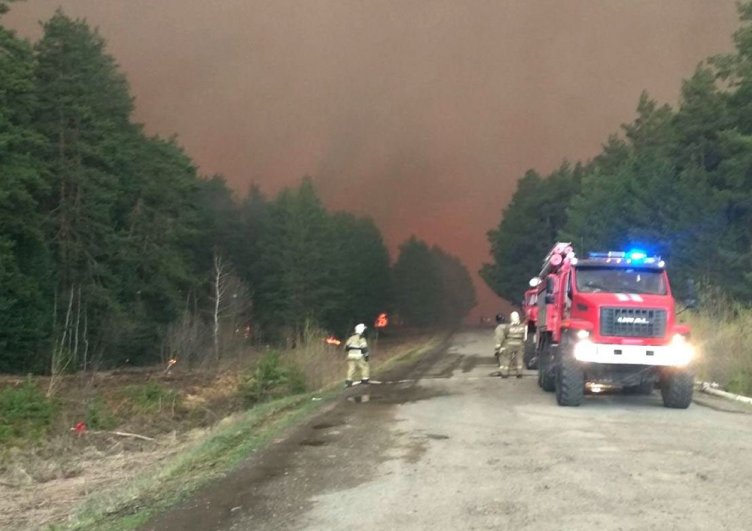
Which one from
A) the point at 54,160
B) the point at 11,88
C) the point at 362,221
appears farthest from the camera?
the point at 362,221

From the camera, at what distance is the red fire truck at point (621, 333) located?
52.6ft

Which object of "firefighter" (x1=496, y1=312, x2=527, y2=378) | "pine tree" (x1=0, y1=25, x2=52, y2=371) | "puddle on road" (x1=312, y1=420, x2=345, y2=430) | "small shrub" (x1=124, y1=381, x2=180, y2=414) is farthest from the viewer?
"pine tree" (x1=0, y1=25, x2=52, y2=371)

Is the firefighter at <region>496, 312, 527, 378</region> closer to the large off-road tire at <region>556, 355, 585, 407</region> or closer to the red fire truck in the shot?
the red fire truck

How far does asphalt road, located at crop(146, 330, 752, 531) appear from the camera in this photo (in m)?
7.94

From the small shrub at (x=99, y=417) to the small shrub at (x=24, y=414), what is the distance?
94 centimetres

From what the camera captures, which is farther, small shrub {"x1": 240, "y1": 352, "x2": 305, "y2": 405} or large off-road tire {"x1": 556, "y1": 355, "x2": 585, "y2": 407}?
small shrub {"x1": 240, "y1": 352, "x2": 305, "y2": 405}

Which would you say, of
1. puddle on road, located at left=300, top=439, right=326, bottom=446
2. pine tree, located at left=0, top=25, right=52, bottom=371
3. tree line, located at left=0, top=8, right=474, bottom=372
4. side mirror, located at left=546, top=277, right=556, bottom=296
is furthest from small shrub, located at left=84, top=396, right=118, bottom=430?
pine tree, located at left=0, top=25, right=52, bottom=371

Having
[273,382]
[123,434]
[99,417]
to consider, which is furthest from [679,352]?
[99,417]

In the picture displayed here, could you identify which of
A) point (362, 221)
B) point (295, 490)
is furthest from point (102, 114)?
point (362, 221)

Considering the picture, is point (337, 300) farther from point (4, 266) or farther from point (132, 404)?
point (132, 404)

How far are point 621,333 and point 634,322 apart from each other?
34cm

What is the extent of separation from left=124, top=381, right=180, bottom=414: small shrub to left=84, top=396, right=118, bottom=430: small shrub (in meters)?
0.96

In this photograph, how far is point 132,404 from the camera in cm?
2486

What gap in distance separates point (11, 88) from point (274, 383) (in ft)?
65.6
